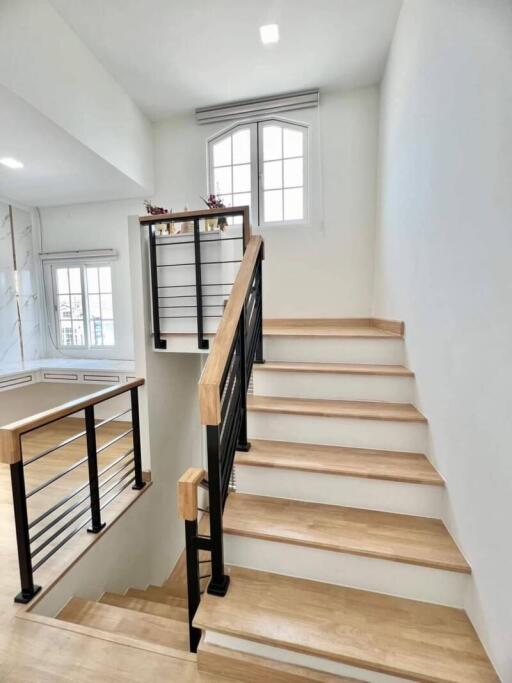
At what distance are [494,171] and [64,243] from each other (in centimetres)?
507

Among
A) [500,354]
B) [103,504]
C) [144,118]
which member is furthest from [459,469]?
[144,118]

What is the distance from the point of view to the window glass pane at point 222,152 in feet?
13.4

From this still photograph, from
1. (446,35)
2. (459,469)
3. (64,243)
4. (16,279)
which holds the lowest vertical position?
(459,469)

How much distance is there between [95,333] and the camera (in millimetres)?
4738

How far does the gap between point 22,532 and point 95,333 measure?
3.52 m

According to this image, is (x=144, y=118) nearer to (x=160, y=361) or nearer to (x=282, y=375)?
(x=160, y=361)

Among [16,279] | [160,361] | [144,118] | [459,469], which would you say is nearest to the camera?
[459,469]

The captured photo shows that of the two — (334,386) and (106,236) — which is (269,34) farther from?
(334,386)

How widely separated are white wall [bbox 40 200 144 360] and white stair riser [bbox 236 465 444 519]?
3.46m

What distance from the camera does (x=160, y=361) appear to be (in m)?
3.02

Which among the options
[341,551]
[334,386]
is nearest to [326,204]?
[334,386]

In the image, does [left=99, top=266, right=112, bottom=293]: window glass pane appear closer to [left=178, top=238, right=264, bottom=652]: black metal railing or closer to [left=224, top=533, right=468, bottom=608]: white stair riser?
[left=178, top=238, right=264, bottom=652]: black metal railing

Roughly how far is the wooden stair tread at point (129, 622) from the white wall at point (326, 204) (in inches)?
121

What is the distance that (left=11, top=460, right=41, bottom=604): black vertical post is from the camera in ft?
5.15
